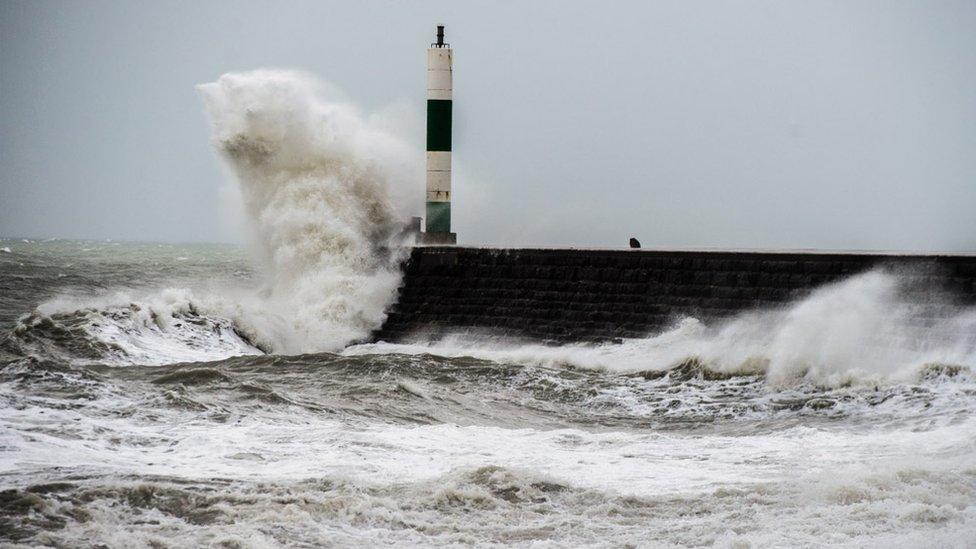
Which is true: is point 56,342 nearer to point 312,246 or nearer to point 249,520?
point 312,246

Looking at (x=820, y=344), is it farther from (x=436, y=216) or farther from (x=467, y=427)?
(x=436, y=216)

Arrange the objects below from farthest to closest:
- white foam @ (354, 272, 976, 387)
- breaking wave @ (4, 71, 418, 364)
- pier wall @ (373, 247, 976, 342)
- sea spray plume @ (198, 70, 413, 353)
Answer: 1. sea spray plume @ (198, 70, 413, 353)
2. breaking wave @ (4, 71, 418, 364)
3. pier wall @ (373, 247, 976, 342)
4. white foam @ (354, 272, 976, 387)

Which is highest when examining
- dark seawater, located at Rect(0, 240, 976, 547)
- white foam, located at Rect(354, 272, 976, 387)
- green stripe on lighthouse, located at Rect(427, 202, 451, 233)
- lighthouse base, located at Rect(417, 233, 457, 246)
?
green stripe on lighthouse, located at Rect(427, 202, 451, 233)

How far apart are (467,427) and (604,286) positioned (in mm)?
5894

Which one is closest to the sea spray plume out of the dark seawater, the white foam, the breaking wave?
the breaking wave

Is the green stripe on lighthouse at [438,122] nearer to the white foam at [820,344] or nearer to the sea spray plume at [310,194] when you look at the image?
the sea spray plume at [310,194]

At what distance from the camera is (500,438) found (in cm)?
898

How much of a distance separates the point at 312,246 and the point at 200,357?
471 centimetres

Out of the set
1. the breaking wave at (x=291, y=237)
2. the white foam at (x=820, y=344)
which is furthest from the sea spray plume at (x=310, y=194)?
the white foam at (x=820, y=344)

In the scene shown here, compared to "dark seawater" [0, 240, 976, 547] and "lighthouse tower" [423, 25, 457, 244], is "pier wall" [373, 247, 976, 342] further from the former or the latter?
"lighthouse tower" [423, 25, 457, 244]

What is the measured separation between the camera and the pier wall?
12609 millimetres

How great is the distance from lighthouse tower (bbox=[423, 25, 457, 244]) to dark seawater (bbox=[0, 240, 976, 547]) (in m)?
4.70

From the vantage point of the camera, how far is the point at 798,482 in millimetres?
7055

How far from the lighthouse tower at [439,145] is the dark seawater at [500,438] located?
185 inches
